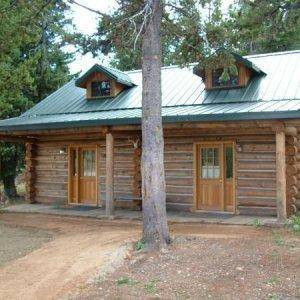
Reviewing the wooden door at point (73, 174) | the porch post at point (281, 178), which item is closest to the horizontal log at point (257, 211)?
the porch post at point (281, 178)

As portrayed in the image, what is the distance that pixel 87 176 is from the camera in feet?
56.3

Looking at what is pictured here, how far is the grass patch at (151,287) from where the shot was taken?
23.2 ft

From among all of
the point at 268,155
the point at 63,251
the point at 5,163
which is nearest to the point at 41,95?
the point at 5,163

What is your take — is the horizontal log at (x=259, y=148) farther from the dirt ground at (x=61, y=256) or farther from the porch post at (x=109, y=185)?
the dirt ground at (x=61, y=256)

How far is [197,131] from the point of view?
14695 mm

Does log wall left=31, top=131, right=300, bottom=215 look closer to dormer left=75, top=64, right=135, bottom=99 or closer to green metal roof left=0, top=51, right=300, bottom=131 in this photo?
green metal roof left=0, top=51, right=300, bottom=131

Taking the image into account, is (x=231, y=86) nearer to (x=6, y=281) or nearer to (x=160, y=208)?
(x=160, y=208)

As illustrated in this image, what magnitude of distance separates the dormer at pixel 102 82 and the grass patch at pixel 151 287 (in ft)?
35.2

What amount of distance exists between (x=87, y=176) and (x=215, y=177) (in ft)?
15.9

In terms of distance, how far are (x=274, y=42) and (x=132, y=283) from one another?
75.2 ft

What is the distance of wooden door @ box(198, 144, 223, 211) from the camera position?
14.6m

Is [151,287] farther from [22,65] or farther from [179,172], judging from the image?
[22,65]

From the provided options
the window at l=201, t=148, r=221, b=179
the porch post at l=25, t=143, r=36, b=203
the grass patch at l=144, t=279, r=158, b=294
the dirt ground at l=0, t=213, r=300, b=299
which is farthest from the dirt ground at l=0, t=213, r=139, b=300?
the porch post at l=25, t=143, r=36, b=203

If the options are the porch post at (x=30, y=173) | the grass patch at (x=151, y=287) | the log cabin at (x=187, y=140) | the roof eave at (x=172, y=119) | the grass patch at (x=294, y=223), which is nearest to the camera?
the grass patch at (x=151, y=287)
